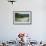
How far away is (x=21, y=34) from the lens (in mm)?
3309

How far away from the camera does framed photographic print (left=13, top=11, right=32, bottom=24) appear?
5316 millimetres

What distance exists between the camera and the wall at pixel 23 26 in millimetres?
5293

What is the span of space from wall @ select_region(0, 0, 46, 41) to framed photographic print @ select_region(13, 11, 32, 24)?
12cm

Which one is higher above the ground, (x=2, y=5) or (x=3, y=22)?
(x=2, y=5)

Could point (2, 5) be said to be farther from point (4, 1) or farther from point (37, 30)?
point (37, 30)

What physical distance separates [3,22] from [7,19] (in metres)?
0.20

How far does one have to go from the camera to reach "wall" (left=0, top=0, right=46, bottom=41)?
529 centimetres

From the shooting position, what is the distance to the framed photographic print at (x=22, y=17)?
532 centimetres

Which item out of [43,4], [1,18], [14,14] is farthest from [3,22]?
[43,4]

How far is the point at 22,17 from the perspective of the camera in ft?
17.6

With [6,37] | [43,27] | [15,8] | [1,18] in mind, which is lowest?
[6,37]

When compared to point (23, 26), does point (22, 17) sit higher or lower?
higher

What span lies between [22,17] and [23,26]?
367mm

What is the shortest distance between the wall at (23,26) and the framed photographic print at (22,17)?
121mm
